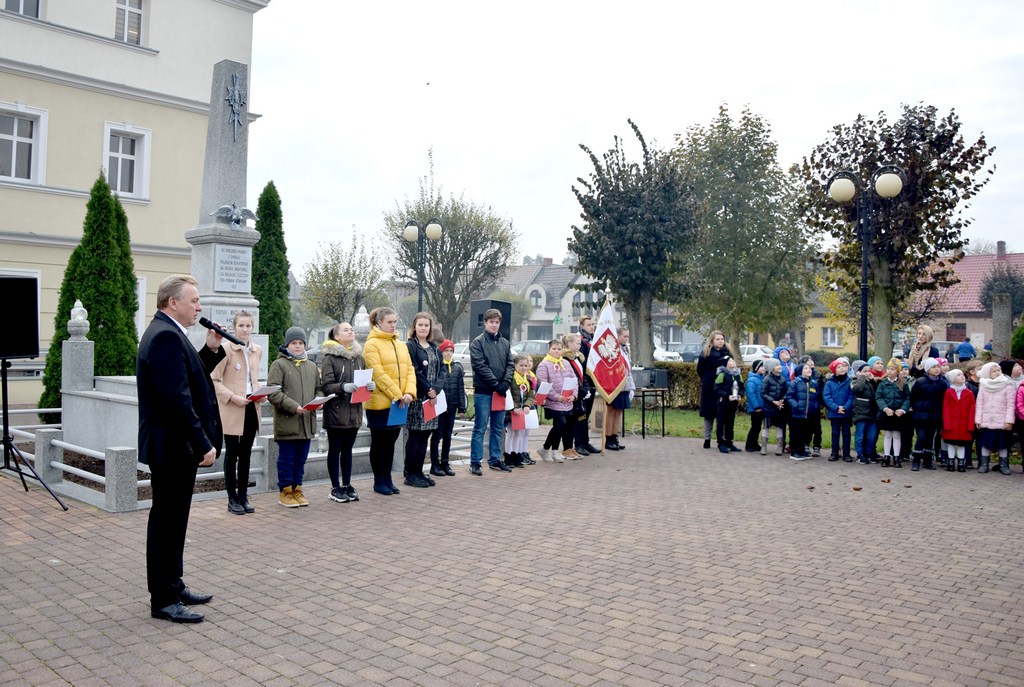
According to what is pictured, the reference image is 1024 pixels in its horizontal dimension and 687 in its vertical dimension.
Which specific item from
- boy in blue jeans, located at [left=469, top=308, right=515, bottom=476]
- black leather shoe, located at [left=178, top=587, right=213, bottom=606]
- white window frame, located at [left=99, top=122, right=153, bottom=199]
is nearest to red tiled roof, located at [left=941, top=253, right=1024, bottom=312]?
white window frame, located at [left=99, top=122, right=153, bottom=199]

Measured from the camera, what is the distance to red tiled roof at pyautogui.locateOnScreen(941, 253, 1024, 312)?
53.2 m

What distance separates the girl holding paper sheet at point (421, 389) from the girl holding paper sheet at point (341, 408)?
2.71 ft

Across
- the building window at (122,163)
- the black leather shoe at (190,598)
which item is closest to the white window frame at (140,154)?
the building window at (122,163)

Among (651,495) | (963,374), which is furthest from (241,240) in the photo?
(963,374)

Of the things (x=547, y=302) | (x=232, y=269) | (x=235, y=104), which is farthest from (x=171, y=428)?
(x=547, y=302)

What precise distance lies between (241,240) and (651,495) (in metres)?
6.43

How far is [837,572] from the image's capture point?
259 inches

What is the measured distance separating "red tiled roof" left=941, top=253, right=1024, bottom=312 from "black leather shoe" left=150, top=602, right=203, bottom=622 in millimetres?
54497

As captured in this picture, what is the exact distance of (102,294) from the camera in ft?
46.4

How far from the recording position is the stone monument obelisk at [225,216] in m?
11.1

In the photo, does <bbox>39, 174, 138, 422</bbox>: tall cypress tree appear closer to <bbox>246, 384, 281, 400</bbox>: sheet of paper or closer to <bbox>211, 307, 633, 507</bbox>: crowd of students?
<bbox>211, 307, 633, 507</bbox>: crowd of students

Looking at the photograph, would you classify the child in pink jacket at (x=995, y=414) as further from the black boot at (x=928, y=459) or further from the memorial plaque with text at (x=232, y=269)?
the memorial plaque with text at (x=232, y=269)

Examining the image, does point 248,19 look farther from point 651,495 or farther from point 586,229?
point 651,495

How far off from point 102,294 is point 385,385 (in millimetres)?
7754
